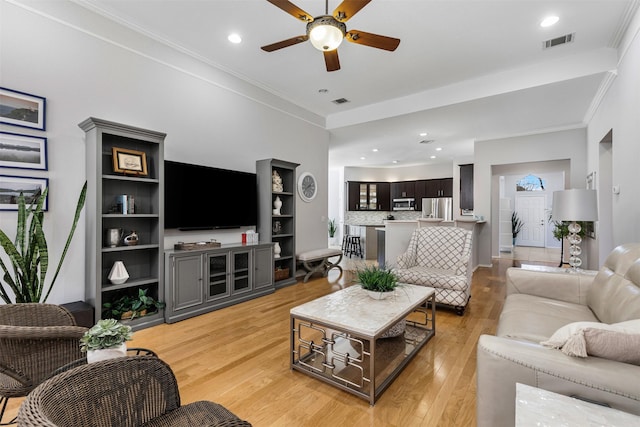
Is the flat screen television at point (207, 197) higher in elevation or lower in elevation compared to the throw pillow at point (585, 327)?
higher

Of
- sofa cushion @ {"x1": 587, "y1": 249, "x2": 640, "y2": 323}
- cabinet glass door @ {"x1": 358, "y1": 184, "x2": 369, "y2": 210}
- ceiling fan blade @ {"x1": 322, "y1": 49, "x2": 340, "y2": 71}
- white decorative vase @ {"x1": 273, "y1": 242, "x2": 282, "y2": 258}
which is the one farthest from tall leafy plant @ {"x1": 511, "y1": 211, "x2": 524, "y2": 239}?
ceiling fan blade @ {"x1": 322, "y1": 49, "x2": 340, "y2": 71}

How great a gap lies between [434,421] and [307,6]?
345 cm

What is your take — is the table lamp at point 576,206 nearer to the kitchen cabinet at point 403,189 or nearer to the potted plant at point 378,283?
the potted plant at point 378,283

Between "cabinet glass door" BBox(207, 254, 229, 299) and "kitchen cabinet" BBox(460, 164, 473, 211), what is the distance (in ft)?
22.3

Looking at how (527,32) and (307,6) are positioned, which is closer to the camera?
(307,6)

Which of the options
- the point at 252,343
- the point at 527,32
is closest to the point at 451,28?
the point at 527,32

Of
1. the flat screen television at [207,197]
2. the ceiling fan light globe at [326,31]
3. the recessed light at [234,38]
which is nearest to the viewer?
the ceiling fan light globe at [326,31]

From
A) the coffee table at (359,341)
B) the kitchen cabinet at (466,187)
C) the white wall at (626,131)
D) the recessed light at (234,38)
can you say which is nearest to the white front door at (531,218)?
the kitchen cabinet at (466,187)

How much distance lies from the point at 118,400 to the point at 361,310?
5.12 feet

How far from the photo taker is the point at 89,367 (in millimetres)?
960

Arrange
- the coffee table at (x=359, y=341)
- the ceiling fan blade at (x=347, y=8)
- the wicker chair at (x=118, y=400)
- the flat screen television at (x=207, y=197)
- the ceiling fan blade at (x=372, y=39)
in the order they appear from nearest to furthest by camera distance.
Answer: the wicker chair at (x=118, y=400) < the coffee table at (x=359, y=341) < the ceiling fan blade at (x=347, y=8) < the ceiling fan blade at (x=372, y=39) < the flat screen television at (x=207, y=197)

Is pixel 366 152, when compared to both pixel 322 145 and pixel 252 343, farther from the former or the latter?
pixel 252 343

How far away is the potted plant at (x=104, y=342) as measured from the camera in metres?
1.11

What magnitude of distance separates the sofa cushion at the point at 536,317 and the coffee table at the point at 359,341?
0.63m
